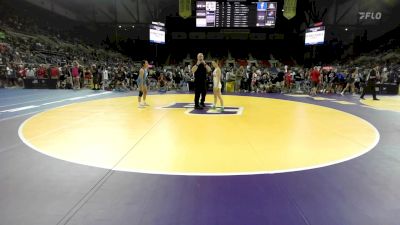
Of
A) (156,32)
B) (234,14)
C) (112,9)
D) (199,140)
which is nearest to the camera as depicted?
(199,140)

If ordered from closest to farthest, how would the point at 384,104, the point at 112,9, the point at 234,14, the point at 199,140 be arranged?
the point at 199,140 → the point at 384,104 → the point at 234,14 → the point at 112,9

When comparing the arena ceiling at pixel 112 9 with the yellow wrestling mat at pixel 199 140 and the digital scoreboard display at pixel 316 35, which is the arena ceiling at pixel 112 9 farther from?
the yellow wrestling mat at pixel 199 140

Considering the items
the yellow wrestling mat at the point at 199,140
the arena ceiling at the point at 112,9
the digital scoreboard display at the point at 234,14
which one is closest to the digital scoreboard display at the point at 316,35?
the digital scoreboard display at the point at 234,14

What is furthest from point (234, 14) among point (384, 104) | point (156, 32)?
point (384, 104)

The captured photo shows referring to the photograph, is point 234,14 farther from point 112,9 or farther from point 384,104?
point 112,9

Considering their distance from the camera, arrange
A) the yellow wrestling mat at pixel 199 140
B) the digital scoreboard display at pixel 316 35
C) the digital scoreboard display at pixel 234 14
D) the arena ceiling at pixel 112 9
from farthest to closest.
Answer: the arena ceiling at pixel 112 9 < the digital scoreboard display at pixel 316 35 < the digital scoreboard display at pixel 234 14 < the yellow wrestling mat at pixel 199 140

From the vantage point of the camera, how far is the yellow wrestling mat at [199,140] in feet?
A: 13.6

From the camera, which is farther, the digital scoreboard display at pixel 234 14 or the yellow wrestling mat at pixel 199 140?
the digital scoreboard display at pixel 234 14

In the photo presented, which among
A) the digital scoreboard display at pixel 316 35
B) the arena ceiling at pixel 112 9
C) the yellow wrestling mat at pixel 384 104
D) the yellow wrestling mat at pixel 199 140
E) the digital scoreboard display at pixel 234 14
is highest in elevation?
the arena ceiling at pixel 112 9

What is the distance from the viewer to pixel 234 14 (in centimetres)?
2172

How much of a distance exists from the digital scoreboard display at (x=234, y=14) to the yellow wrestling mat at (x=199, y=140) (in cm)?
1464

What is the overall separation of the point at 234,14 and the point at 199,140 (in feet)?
59.7

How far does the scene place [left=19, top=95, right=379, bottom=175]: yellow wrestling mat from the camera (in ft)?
13.6

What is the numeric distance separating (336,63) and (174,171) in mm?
33402
